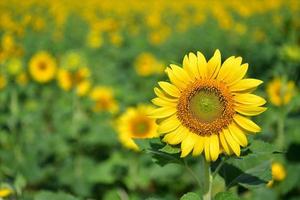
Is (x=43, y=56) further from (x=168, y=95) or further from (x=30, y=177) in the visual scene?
(x=168, y=95)

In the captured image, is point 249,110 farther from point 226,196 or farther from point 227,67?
point 226,196

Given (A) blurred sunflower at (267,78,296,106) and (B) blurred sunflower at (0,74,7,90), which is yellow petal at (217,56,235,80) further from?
(B) blurred sunflower at (0,74,7,90)

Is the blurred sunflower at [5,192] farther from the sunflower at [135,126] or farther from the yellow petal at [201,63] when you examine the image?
the sunflower at [135,126]

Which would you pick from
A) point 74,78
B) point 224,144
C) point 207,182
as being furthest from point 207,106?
point 74,78

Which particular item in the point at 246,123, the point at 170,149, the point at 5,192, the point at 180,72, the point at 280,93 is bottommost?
the point at 5,192

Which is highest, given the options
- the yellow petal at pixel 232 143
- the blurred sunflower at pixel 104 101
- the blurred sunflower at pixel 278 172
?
the yellow petal at pixel 232 143

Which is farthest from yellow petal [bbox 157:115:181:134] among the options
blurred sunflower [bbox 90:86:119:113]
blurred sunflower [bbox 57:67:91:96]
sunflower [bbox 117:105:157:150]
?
blurred sunflower [bbox 90:86:119:113]

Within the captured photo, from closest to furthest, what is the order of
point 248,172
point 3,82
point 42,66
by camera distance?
1. point 248,172
2. point 3,82
3. point 42,66

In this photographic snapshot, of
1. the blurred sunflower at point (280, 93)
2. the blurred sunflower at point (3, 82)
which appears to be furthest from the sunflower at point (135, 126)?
the blurred sunflower at point (3, 82)
